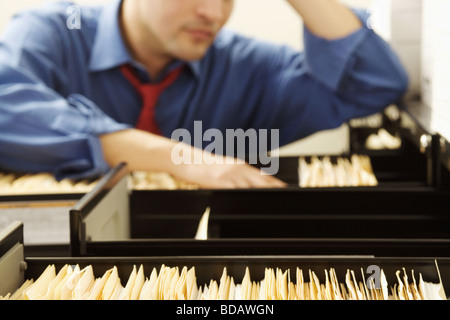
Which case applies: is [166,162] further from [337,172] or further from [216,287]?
[216,287]

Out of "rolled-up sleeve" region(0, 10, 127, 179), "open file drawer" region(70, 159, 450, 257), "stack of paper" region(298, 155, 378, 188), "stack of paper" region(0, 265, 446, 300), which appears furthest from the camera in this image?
"rolled-up sleeve" region(0, 10, 127, 179)

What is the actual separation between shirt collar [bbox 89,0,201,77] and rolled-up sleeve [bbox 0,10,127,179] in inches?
6.3

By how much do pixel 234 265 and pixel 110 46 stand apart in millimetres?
1748

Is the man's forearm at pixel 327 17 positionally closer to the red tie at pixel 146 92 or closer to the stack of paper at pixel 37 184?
the red tie at pixel 146 92

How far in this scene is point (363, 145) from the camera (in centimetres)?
267

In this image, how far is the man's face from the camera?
2621 mm

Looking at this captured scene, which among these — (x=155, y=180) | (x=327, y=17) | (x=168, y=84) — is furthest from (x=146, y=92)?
(x=327, y=17)

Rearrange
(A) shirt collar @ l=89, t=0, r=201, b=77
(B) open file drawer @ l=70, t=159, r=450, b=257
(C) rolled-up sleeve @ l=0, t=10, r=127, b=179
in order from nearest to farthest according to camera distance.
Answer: (B) open file drawer @ l=70, t=159, r=450, b=257 < (C) rolled-up sleeve @ l=0, t=10, r=127, b=179 < (A) shirt collar @ l=89, t=0, r=201, b=77

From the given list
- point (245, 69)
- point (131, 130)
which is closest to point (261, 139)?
point (245, 69)

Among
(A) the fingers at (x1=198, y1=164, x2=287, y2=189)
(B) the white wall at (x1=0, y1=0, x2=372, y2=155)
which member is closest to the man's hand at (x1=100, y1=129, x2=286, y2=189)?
(A) the fingers at (x1=198, y1=164, x2=287, y2=189)

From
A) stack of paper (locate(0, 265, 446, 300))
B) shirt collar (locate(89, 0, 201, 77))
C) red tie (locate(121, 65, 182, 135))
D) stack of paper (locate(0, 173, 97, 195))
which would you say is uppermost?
shirt collar (locate(89, 0, 201, 77))

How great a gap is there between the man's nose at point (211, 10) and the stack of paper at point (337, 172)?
720mm

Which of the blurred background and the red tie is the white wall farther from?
the red tie
